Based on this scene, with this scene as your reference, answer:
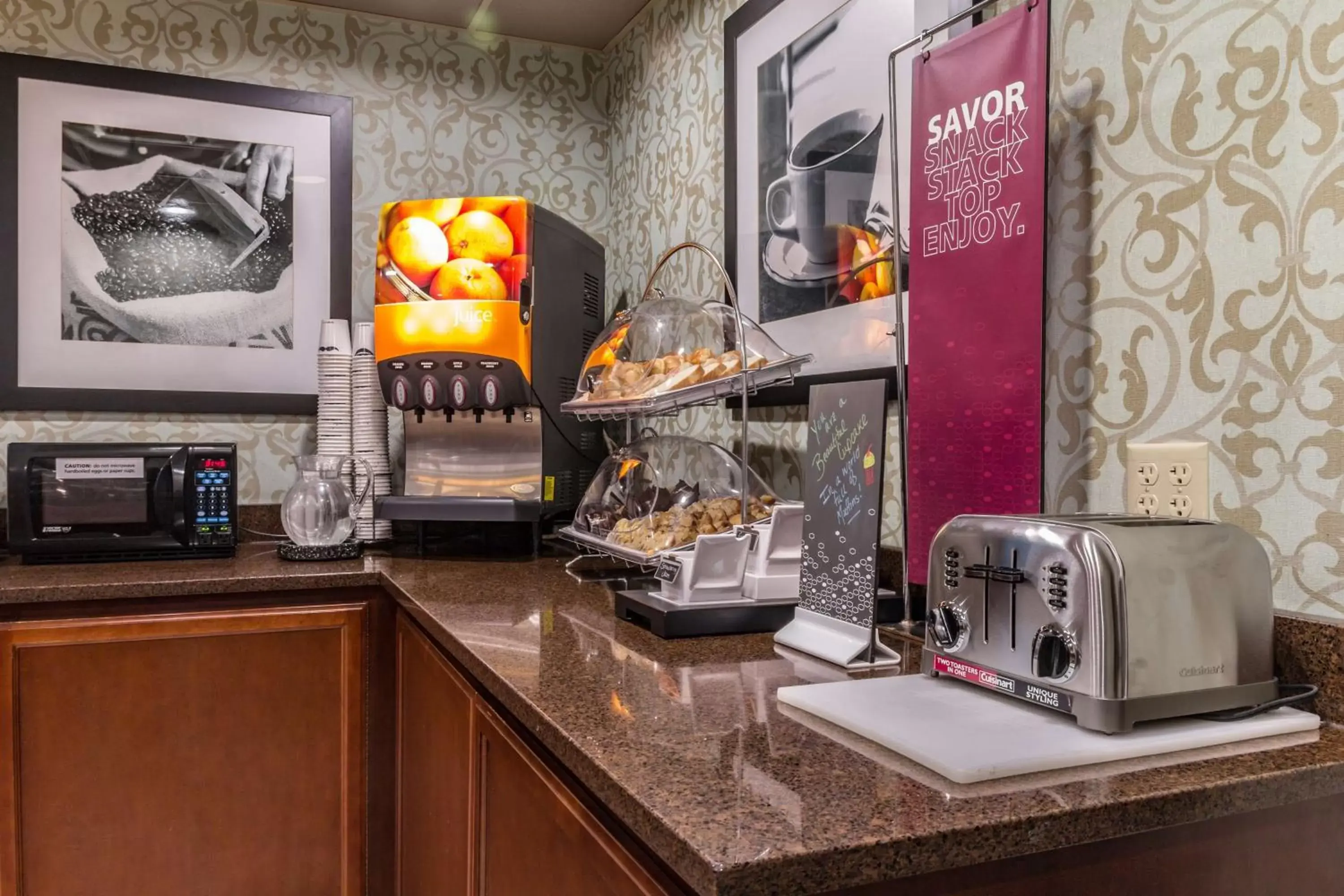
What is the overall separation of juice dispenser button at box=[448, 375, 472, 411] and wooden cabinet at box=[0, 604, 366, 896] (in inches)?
19.7

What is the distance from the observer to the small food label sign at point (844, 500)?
110 cm

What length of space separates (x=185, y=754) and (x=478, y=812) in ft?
2.89

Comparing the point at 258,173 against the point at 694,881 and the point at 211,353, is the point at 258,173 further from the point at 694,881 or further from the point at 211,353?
the point at 694,881

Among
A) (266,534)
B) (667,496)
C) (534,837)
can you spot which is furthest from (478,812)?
(266,534)

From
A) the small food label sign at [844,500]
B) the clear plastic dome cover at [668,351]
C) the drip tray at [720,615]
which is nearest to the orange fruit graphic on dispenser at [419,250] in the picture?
the clear plastic dome cover at [668,351]

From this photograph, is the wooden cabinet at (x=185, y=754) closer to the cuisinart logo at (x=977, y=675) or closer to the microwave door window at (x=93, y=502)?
the microwave door window at (x=93, y=502)

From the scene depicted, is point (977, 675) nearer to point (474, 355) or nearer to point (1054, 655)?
point (1054, 655)

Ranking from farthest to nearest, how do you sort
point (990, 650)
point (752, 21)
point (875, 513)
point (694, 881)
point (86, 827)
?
point (752, 21), point (86, 827), point (875, 513), point (990, 650), point (694, 881)

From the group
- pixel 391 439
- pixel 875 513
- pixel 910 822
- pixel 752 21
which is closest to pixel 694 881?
pixel 910 822

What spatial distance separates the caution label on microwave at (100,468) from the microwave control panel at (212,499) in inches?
4.2

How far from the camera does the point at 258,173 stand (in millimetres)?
2541

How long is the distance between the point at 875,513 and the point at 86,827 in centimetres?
166

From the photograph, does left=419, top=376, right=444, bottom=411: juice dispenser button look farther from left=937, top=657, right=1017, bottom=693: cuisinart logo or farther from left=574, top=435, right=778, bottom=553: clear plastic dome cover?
left=937, top=657, right=1017, bottom=693: cuisinart logo

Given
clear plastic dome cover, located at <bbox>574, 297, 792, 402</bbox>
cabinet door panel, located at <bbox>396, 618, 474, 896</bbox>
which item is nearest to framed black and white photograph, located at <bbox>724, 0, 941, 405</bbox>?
clear plastic dome cover, located at <bbox>574, 297, 792, 402</bbox>
